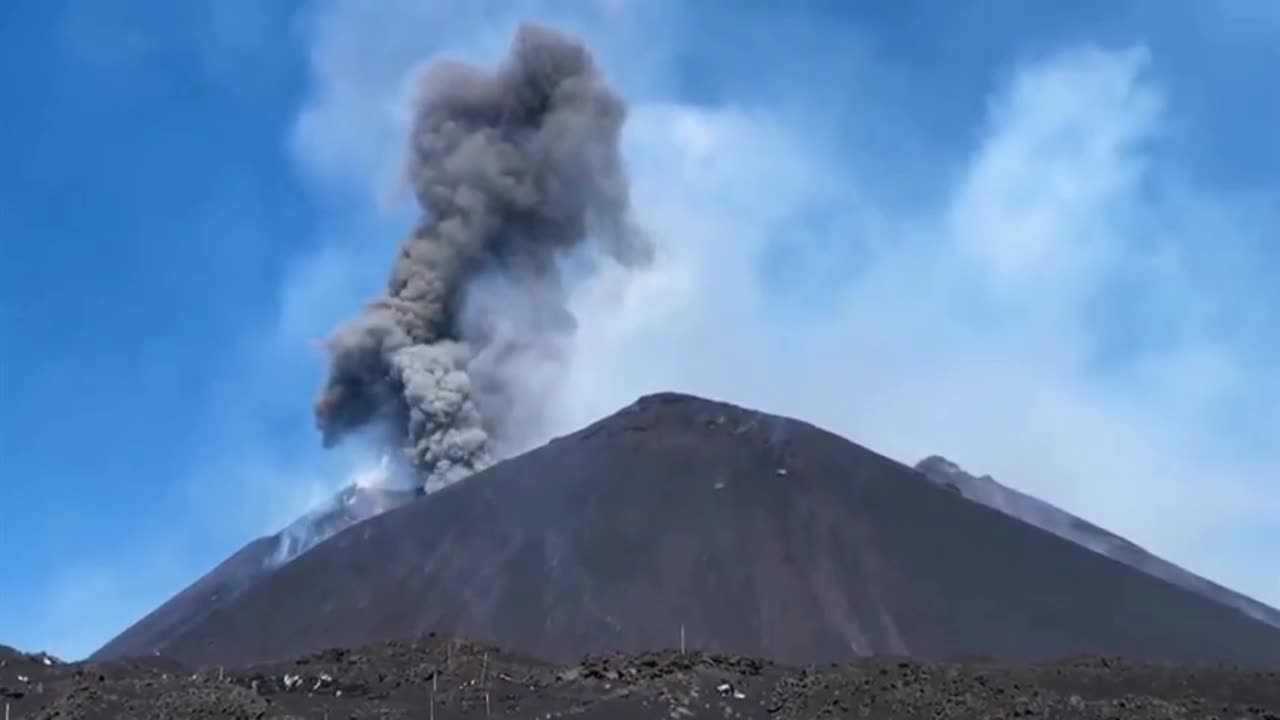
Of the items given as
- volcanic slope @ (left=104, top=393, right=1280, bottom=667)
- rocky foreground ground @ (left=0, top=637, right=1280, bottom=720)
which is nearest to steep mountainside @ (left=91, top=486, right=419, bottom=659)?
A: volcanic slope @ (left=104, top=393, right=1280, bottom=667)

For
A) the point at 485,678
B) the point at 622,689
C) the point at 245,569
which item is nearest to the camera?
the point at 622,689

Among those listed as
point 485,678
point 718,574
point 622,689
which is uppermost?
point 718,574

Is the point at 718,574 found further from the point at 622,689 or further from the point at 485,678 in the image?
the point at 622,689

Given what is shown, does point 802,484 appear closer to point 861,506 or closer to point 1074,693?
point 861,506

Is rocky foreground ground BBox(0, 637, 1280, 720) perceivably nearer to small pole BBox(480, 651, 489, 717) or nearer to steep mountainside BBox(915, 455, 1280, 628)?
small pole BBox(480, 651, 489, 717)

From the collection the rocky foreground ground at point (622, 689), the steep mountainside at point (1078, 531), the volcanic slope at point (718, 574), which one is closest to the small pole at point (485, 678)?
the rocky foreground ground at point (622, 689)

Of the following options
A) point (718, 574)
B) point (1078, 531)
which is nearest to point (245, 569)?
point (718, 574)
